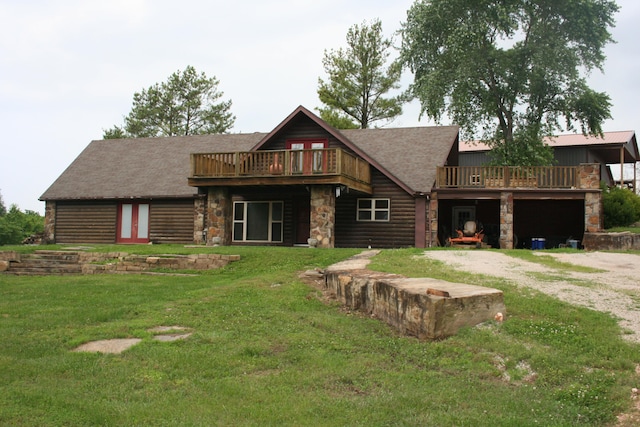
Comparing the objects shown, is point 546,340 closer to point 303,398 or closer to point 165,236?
point 303,398

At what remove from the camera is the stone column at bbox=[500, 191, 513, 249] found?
22797mm

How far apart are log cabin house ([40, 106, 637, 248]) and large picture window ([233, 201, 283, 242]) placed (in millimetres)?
45

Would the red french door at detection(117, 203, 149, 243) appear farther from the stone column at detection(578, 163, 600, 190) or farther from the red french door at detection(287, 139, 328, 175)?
the stone column at detection(578, 163, 600, 190)

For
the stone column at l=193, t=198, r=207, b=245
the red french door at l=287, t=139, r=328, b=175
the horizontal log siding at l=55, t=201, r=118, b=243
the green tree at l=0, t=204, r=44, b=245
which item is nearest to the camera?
the red french door at l=287, t=139, r=328, b=175

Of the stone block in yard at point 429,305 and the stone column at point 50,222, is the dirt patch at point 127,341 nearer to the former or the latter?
the stone block in yard at point 429,305

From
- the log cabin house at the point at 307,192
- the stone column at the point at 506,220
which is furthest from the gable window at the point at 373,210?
the stone column at the point at 506,220

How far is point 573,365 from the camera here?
5770 millimetres

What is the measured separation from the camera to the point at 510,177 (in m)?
23.4

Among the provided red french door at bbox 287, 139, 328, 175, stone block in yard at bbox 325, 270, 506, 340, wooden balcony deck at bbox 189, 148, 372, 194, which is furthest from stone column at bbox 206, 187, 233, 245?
stone block in yard at bbox 325, 270, 506, 340

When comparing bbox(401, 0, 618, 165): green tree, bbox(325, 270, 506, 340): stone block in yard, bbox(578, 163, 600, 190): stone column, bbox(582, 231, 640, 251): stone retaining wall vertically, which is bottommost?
bbox(325, 270, 506, 340): stone block in yard

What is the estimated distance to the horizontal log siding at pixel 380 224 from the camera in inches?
942

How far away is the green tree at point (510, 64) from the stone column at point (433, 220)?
8.49m

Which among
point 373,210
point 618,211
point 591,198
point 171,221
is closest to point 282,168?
point 373,210

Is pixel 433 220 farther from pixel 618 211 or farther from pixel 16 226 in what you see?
pixel 16 226
